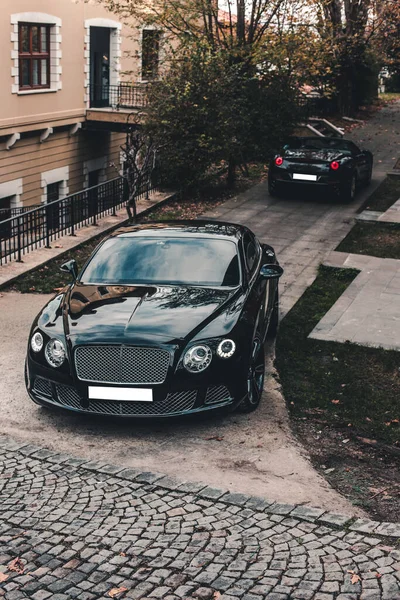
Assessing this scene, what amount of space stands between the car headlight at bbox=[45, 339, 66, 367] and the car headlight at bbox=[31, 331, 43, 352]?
0.11 meters

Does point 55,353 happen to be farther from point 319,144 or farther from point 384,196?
point 384,196

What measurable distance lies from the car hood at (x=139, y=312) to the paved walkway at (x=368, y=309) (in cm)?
252

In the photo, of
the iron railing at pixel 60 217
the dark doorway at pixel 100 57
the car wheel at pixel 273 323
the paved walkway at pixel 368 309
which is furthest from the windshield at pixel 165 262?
the dark doorway at pixel 100 57

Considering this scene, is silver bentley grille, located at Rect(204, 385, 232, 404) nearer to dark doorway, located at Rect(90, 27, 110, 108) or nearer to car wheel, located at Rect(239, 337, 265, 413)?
car wheel, located at Rect(239, 337, 265, 413)

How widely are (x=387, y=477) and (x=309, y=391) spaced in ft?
6.70

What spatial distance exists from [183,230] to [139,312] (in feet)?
5.95

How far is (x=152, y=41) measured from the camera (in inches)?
1041

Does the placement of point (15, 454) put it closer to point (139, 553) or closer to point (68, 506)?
point (68, 506)

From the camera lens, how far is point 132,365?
7.09 m

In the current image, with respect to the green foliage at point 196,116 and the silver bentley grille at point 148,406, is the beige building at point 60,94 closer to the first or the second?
the green foliage at point 196,116

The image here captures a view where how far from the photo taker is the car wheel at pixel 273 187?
18.7 meters

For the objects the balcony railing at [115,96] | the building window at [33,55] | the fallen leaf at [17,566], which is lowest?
the fallen leaf at [17,566]

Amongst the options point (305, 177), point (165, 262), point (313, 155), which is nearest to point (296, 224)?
point (305, 177)

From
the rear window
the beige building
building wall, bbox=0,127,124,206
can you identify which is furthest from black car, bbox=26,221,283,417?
building wall, bbox=0,127,124,206
